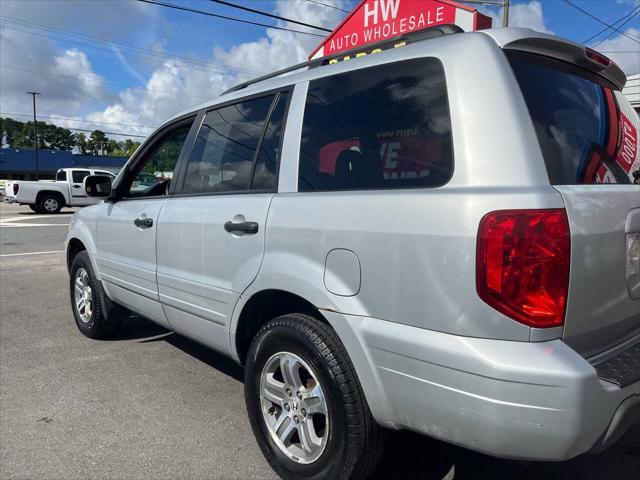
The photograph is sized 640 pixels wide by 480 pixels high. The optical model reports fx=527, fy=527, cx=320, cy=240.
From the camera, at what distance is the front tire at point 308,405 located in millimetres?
2244

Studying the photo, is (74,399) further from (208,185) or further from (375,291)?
(375,291)

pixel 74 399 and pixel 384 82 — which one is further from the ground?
pixel 384 82

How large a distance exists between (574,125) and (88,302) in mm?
4335

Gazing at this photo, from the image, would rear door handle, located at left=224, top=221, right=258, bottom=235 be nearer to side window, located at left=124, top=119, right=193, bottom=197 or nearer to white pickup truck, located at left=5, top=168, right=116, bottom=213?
side window, located at left=124, top=119, right=193, bottom=197

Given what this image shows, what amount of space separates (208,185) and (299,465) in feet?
5.78

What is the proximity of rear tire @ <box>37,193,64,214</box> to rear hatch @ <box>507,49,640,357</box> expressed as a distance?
22892mm

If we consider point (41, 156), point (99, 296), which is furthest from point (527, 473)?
point (41, 156)

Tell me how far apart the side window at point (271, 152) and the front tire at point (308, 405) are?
76cm

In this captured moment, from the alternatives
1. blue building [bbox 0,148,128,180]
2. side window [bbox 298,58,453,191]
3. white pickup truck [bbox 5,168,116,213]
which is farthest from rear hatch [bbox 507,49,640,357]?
blue building [bbox 0,148,128,180]

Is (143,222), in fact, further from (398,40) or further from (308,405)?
(398,40)

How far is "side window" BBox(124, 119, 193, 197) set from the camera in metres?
3.81

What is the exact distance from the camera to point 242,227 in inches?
110

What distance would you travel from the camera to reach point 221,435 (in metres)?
3.15

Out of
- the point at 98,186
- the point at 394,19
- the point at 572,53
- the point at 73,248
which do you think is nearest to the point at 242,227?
the point at 572,53
